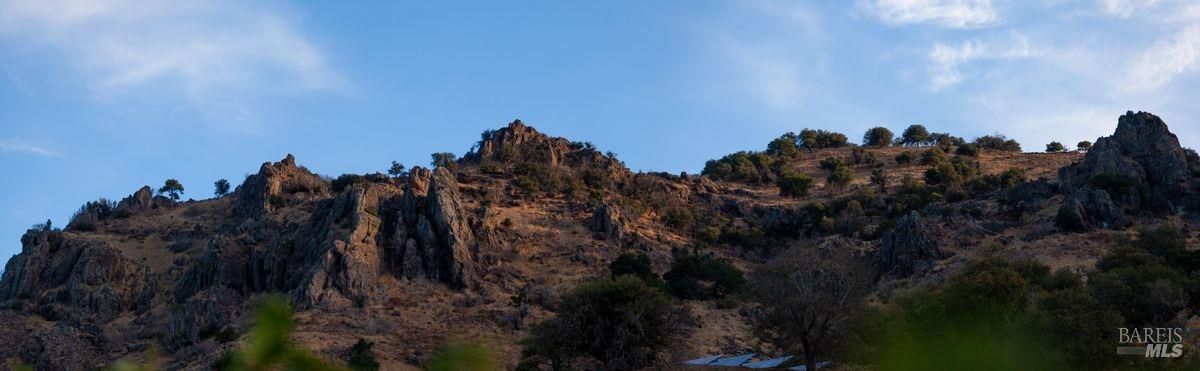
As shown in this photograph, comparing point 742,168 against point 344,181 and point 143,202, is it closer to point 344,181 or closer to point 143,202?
point 344,181

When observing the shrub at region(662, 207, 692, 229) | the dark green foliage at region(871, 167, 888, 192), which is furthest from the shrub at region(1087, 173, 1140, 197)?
the shrub at region(662, 207, 692, 229)

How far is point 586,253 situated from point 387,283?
43.0ft

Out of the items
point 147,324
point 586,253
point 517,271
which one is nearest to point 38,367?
point 147,324

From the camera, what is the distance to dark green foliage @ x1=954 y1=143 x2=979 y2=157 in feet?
320

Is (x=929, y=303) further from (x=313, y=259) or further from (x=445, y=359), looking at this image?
(x=445, y=359)

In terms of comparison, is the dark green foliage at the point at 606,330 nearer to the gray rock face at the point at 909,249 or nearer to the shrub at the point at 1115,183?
the gray rock face at the point at 909,249

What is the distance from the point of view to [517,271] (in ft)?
191

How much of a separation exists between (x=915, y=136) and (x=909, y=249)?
194ft

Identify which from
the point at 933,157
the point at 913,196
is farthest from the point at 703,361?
the point at 933,157

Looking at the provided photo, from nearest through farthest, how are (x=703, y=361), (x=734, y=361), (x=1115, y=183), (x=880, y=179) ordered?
(x=734, y=361) < (x=703, y=361) < (x=1115, y=183) < (x=880, y=179)

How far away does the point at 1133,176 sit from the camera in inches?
2394

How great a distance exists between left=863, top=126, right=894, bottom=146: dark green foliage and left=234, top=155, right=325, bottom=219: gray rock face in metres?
61.3

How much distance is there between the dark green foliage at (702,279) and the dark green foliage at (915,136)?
5656cm

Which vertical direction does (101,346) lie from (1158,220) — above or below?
below
